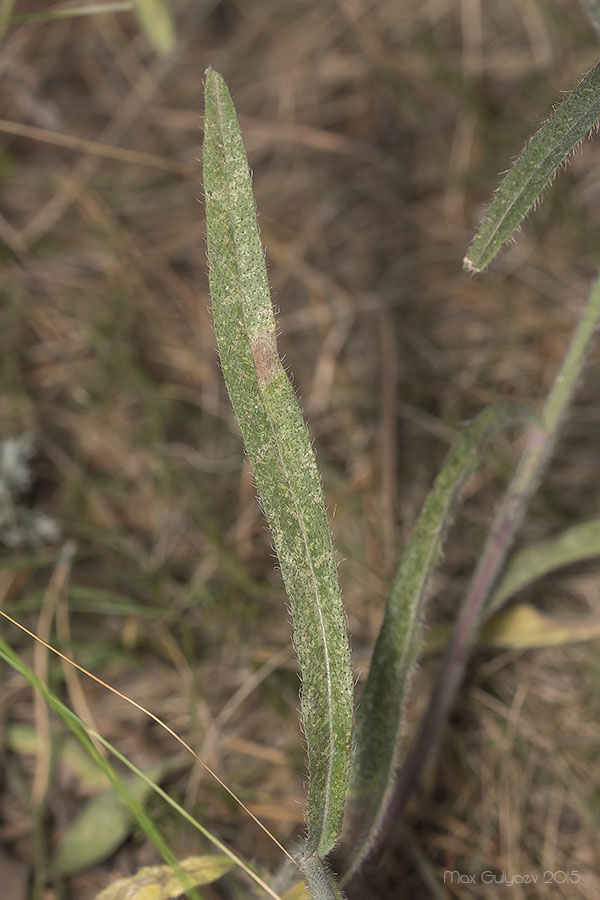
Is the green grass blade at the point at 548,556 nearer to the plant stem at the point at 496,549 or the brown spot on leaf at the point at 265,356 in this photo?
the plant stem at the point at 496,549

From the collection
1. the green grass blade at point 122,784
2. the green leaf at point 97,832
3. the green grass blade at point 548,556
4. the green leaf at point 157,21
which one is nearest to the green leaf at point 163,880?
the green grass blade at point 122,784

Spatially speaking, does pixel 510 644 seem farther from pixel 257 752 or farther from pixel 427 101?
pixel 427 101

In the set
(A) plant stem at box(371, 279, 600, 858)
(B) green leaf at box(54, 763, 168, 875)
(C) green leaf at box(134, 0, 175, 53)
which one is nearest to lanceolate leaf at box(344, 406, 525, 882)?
(A) plant stem at box(371, 279, 600, 858)

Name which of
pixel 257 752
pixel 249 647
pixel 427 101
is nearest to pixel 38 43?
pixel 427 101

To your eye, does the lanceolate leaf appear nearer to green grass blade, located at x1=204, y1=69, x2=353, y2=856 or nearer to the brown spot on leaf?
green grass blade, located at x1=204, y1=69, x2=353, y2=856

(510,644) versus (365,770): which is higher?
(365,770)
